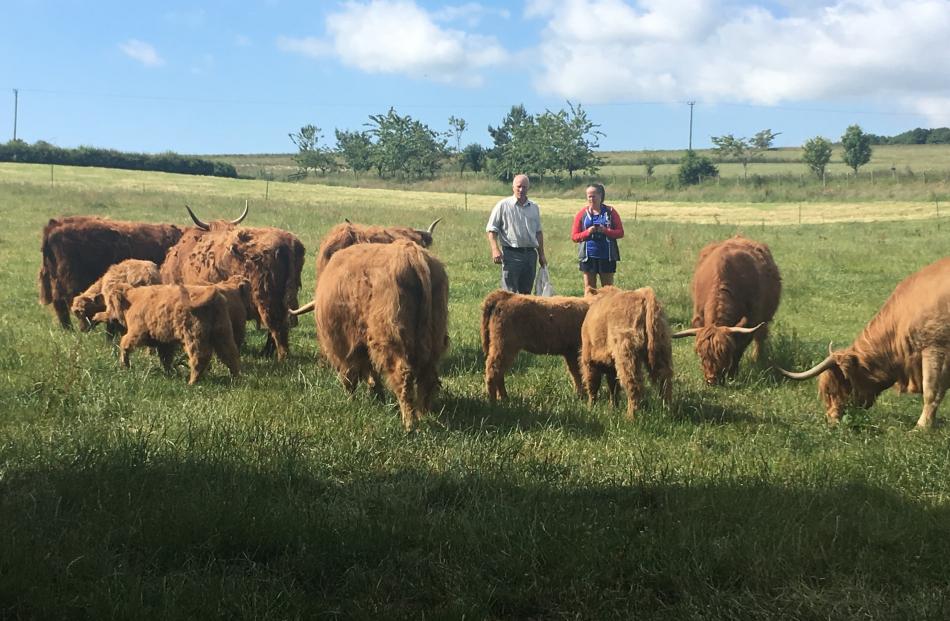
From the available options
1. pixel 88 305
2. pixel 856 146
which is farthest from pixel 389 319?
pixel 856 146

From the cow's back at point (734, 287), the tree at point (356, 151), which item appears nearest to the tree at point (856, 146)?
the tree at point (356, 151)

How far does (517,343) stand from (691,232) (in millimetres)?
21445

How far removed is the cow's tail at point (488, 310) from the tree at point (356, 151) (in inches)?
3217

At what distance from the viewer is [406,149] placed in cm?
8475

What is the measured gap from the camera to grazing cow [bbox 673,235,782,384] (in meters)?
7.97

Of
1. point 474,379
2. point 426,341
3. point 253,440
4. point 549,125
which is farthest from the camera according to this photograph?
point 549,125

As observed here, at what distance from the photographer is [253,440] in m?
5.25

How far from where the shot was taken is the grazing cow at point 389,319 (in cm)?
591

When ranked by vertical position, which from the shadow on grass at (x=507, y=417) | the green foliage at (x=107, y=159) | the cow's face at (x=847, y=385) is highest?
the green foliage at (x=107, y=159)

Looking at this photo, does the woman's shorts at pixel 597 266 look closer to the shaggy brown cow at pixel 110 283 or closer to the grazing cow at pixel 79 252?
the shaggy brown cow at pixel 110 283

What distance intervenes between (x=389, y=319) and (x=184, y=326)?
2.35 metres

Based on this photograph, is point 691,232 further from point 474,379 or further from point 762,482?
point 762,482

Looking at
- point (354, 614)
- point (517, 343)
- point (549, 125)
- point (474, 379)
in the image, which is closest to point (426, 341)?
point (517, 343)

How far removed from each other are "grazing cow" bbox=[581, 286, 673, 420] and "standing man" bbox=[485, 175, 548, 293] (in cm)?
261
